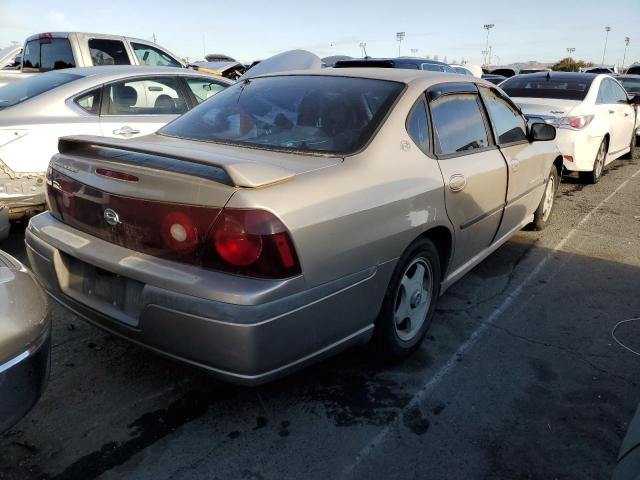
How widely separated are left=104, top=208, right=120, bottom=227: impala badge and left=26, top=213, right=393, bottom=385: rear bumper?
0.10 metres

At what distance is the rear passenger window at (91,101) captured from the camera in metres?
4.87

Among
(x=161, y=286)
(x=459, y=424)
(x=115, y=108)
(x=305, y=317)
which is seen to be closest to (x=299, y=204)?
(x=305, y=317)

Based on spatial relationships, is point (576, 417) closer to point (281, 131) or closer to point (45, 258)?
point (281, 131)

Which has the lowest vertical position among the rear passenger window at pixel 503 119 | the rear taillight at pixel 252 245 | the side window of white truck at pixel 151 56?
the rear taillight at pixel 252 245

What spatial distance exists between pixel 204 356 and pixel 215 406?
1.83ft

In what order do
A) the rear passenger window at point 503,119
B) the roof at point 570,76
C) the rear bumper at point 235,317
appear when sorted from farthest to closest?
the roof at point 570,76, the rear passenger window at point 503,119, the rear bumper at point 235,317

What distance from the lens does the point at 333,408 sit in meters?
2.58

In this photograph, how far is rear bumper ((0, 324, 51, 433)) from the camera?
67.2 inches

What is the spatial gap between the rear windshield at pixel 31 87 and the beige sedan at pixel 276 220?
2419mm

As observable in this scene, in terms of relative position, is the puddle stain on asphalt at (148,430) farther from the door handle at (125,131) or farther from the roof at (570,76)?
the roof at (570,76)

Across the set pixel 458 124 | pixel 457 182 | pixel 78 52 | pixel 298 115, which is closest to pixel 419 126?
pixel 457 182

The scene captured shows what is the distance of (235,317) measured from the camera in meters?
2.00

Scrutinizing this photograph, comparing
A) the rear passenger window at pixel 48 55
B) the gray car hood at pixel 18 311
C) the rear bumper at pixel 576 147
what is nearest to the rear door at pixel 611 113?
the rear bumper at pixel 576 147

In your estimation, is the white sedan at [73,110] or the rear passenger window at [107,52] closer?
the white sedan at [73,110]
